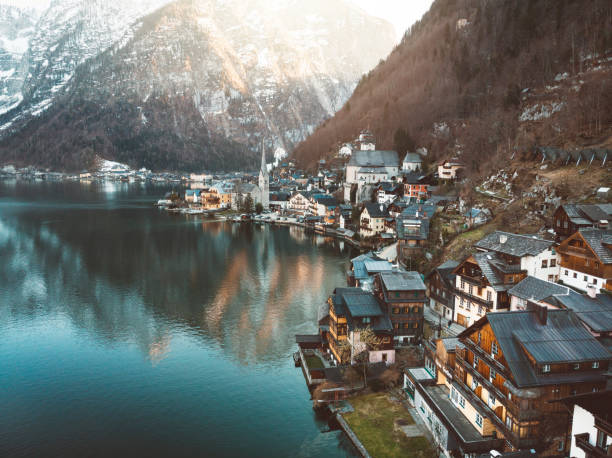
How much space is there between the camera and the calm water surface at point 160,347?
45.0ft

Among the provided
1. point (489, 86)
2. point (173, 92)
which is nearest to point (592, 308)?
point (489, 86)

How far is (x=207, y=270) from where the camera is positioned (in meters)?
32.7

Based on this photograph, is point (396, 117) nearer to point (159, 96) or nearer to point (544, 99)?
point (544, 99)

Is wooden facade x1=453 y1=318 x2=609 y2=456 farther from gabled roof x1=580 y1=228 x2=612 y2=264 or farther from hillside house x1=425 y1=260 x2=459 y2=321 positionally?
hillside house x1=425 y1=260 x2=459 y2=321

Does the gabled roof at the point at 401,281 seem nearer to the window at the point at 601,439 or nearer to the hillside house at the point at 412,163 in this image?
the window at the point at 601,439

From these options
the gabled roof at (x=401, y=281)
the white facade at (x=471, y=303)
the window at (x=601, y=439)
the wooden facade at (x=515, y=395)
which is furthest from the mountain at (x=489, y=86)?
the window at (x=601, y=439)

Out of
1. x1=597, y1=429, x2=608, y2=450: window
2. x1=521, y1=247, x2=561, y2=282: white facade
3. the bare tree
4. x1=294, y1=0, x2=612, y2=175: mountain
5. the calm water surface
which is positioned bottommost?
the calm water surface

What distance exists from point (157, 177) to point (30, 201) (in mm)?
66201

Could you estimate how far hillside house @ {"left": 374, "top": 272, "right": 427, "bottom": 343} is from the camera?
57.3 feet

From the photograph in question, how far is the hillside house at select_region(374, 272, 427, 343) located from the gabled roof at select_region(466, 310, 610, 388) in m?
6.40

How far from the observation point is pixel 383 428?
42.7ft

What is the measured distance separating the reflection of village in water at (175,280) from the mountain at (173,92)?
104 metres

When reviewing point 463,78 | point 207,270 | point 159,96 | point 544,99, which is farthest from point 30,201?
point 159,96

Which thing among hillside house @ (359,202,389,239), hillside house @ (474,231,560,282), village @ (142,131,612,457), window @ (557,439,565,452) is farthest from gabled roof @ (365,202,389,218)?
window @ (557,439,565,452)
